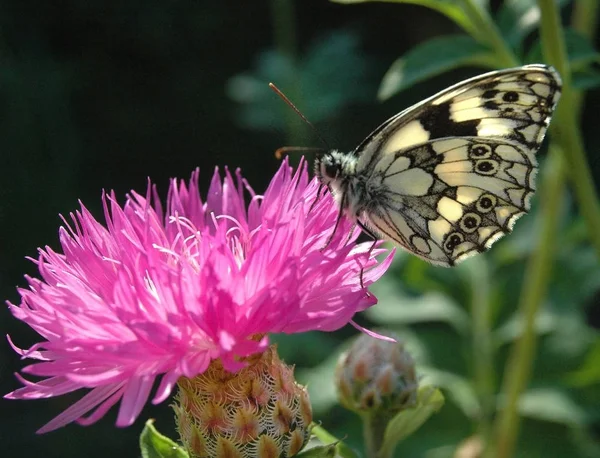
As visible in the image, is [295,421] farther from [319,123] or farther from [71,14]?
[71,14]

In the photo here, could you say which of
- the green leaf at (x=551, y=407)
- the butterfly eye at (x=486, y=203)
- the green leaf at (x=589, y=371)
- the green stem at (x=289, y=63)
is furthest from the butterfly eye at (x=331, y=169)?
the green stem at (x=289, y=63)

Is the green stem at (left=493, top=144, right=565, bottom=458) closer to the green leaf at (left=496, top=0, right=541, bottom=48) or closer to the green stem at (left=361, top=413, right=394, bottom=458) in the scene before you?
the green leaf at (left=496, top=0, right=541, bottom=48)

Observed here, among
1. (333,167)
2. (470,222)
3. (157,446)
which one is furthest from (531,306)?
(157,446)

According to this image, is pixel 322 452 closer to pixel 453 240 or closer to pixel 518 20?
pixel 453 240

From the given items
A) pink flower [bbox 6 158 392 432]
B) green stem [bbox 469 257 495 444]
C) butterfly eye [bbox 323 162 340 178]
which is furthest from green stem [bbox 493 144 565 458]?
pink flower [bbox 6 158 392 432]

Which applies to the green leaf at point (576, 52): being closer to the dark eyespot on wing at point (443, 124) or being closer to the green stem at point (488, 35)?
the green stem at point (488, 35)

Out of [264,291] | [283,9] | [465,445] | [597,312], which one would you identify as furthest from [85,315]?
[597,312]
